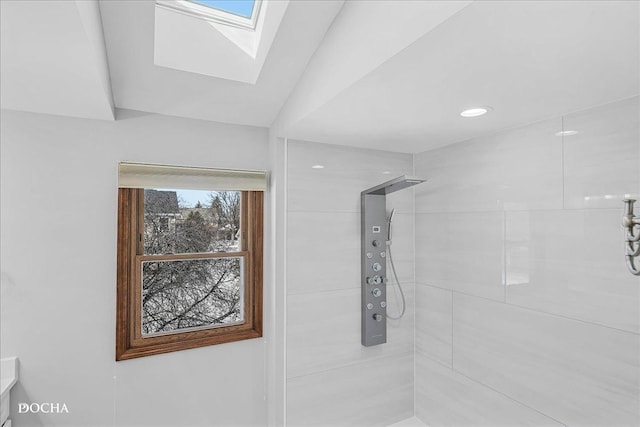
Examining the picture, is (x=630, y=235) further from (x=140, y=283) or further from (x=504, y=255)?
(x=140, y=283)

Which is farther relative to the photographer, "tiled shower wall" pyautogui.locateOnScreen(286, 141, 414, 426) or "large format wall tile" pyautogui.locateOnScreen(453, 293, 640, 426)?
"tiled shower wall" pyautogui.locateOnScreen(286, 141, 414, 426)

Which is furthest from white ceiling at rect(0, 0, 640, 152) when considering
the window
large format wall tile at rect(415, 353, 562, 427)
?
large format wall tile at rect(415, 353, 562, 427)

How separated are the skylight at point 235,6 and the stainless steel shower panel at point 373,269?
108 cm

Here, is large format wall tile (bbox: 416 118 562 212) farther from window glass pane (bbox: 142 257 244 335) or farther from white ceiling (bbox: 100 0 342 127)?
window glass pane (bbox: 142 257 244 335)

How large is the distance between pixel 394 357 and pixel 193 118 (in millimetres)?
1822

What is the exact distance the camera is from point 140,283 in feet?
5.69

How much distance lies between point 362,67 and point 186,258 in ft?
4.37

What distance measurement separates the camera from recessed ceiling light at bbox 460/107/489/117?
135 centimetres

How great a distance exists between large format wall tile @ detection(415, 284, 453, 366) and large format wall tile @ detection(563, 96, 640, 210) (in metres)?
0.85

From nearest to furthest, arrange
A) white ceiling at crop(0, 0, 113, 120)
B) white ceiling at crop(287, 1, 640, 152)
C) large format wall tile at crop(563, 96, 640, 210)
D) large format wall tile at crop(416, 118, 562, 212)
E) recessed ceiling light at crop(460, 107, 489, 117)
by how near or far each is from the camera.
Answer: white ceiling at crop(287, 1, 640, 152) < white ceiling at crop(0, 0, 113, 120) < large format wall tile at crop(563, 96, 640, 210) < recessed ceiling light at crop(460, 107, 489, 117) < large format wall tile at crop(416, 118, 562, 212)

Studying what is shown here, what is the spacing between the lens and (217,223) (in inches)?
76.2

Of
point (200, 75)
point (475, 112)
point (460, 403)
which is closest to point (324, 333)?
point (460, 403)

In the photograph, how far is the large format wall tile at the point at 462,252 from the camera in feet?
5.52

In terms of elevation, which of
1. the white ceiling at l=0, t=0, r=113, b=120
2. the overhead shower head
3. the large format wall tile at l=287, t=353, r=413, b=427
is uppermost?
the white ceiling at l=0, t=0, r=113, b=120
